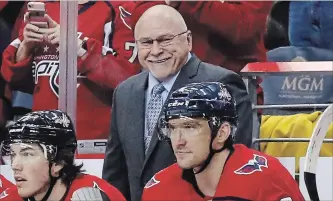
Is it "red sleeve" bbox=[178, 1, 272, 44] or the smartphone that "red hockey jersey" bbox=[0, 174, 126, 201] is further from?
"red sleeve" bbox=[178, 1, 272, 44]

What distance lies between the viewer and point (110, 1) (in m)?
3.32

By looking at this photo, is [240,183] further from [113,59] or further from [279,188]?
[113,59]

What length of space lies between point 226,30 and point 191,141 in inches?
43.5

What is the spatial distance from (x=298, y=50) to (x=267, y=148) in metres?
0.45

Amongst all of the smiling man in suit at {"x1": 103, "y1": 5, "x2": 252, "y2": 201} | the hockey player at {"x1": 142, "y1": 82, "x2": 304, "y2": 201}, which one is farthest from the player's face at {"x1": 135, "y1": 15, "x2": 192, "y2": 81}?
the hockey player at {"x1": 142, "y1": 82, "x2": 304, "y2": 201}

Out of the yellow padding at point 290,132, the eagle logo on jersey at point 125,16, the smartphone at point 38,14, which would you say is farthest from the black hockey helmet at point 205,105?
the eagle logo on jersey at point 125,16

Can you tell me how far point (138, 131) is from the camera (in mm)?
2527

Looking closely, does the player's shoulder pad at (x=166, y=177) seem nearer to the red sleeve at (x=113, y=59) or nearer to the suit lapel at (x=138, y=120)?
the suit lapel at (x=138, y=120)

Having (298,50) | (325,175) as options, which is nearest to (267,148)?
(325,175)

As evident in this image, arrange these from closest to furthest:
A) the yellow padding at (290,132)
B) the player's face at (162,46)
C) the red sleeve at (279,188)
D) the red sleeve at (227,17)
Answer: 1. the red sleeve at (279,188)
2. the player's face at (162,46)
3. the yellow padding at (290,132)
4. the red sleeve at (227,17)

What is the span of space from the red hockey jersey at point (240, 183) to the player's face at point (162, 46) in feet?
1.29

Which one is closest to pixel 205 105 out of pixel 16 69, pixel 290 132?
pixel 290 132

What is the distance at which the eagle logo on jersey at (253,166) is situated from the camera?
6.82 ft

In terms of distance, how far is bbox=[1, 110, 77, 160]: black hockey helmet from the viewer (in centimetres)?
222
